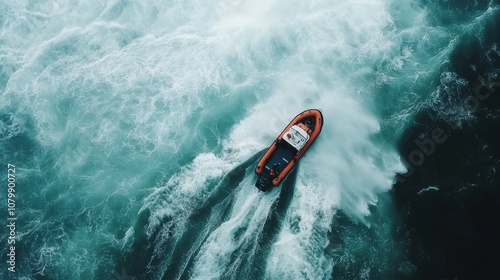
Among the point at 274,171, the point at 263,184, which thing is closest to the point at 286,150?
the point at 274,171

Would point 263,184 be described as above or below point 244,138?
below

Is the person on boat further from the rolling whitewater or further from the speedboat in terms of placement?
the rolling whitewater

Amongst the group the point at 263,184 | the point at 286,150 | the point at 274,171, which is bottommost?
the point at 263,184

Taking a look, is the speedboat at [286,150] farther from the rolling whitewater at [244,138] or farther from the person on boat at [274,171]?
the rolling whitewater at [244,138]

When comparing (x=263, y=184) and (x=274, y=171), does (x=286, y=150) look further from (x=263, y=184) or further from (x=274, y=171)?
(x=263, y=184)

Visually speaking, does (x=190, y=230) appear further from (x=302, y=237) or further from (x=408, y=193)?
(x=408, y=193)

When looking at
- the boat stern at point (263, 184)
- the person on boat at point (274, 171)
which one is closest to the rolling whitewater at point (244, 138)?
the boat stern at point (263, 184)
